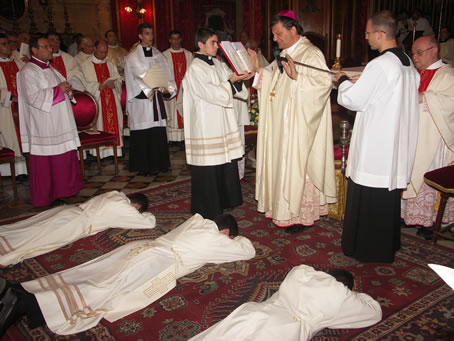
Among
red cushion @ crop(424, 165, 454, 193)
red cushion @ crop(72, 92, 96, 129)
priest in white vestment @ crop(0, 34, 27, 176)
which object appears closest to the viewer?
red cushion @ crop(424, 165, 454, 193)

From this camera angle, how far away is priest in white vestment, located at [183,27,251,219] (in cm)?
433

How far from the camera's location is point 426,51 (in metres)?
4.03

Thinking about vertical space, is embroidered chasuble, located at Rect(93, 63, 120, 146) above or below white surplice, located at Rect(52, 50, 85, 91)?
below

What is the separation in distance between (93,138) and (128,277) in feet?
13.0

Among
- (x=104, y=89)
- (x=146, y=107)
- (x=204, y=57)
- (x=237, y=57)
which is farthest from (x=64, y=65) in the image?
(x=237, y=57)

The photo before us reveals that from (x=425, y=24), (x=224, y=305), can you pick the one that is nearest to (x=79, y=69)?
(x=224, y=305)

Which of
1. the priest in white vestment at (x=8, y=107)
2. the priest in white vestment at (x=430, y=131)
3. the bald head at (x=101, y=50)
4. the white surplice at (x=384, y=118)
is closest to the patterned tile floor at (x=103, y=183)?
the priest in white vestment at (x=8, y=107)

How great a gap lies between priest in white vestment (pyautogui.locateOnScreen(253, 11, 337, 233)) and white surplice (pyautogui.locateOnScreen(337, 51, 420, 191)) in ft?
1.76

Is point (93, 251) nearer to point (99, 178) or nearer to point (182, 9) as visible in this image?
point (99, 178)

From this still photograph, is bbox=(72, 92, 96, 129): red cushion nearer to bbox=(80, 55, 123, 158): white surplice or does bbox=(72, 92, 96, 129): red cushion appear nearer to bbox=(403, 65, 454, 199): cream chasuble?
bbox=(80, 55, 123, 158): white surplice

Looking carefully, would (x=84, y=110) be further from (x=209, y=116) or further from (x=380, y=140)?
(x=380, y=140)

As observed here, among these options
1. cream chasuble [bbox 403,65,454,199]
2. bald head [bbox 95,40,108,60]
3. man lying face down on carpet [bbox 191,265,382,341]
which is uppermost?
bald head [bbox 95,40,108,60]

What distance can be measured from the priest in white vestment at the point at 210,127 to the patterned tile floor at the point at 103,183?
5.55 feet

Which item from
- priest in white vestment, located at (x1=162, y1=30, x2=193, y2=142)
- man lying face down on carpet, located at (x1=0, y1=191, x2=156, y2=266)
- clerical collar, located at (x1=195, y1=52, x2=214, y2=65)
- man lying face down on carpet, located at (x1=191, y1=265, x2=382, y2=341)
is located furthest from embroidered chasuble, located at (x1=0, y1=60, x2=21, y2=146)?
man lying face down on carpet, located at (x1=191, y1=265, x2=382, y2=341)
